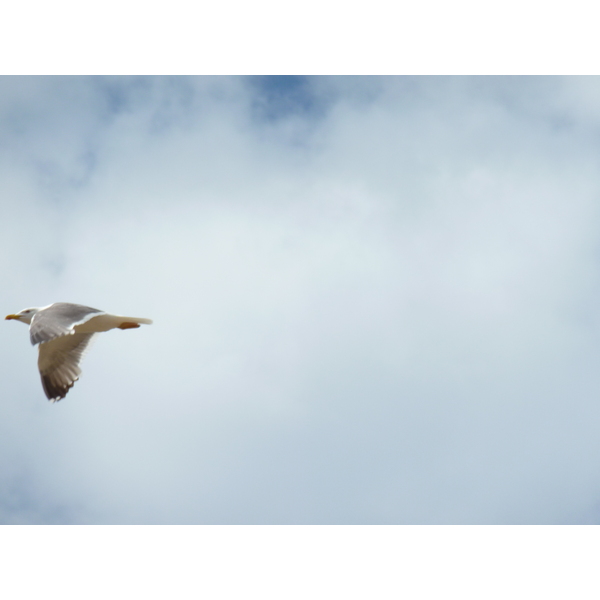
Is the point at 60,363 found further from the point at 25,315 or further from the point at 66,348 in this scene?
the point at 25,315

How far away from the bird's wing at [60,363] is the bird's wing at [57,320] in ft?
2.24

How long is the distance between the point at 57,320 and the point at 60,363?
4.43 ft

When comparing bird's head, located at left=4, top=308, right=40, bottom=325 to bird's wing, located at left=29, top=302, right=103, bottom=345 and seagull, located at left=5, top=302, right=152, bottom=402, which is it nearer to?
seagull, located at left=5, top=302, right=152, bottom=402

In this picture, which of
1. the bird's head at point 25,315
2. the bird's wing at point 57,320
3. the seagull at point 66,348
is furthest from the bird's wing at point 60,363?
the bird's wing at point 57,320

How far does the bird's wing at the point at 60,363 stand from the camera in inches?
233

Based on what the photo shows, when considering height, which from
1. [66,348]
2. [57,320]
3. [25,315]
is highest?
[25,315]

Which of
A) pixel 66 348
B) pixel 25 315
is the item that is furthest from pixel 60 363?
pixel 25 315

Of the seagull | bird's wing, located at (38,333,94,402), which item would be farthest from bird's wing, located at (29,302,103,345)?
bird's wing, located at (38,333,94,402)

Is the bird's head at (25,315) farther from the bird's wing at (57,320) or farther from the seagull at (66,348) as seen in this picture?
the bird's wing at (57,320)

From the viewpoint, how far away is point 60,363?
6.04m

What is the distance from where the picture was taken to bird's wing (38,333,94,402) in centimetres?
592
